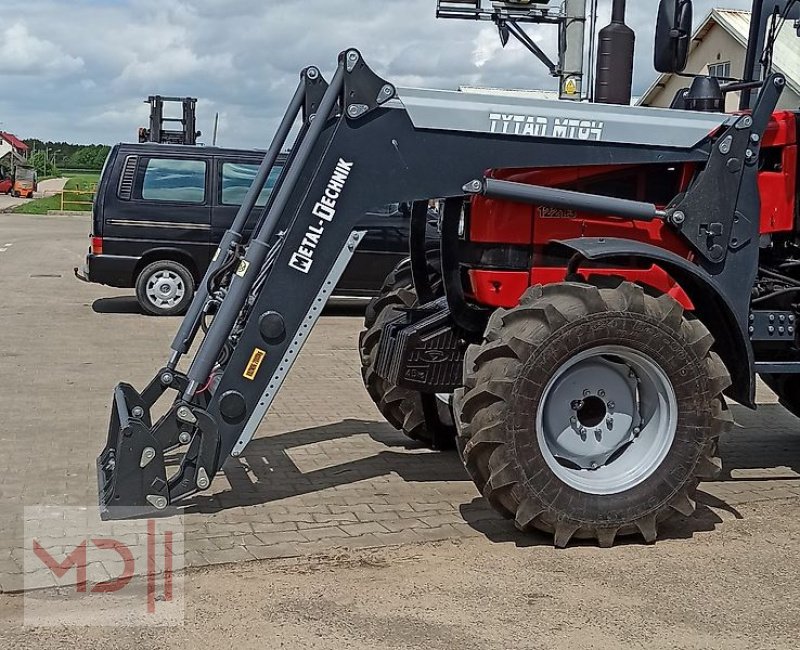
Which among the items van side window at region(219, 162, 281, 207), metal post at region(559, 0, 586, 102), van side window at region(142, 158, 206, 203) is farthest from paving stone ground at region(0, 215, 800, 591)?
metal post at region(559, 0, 586, 102)

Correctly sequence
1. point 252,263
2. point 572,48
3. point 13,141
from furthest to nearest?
1. point 13,141
2. point 572,48
3. point 252,263

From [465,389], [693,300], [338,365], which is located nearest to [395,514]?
[465,389]

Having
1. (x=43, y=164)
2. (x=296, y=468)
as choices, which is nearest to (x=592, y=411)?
(x=296, y=468)

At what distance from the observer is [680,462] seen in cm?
534

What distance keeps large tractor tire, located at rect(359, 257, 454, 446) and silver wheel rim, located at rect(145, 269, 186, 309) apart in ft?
24.1

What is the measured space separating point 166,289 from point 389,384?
7751 millimetres

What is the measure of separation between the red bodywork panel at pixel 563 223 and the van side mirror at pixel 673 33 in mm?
596

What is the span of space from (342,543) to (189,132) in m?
14.0

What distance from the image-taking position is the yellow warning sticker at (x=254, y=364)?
5.39 metres

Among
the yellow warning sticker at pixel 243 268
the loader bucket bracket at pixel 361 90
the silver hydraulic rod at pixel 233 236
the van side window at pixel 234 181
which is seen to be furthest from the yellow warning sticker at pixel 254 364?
the van side window at pixel 234 181

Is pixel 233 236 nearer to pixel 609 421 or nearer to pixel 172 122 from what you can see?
pixel 609 421

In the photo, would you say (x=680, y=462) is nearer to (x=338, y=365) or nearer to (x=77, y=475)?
(x=77, y=475)

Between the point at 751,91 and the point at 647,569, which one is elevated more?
the point at 751,91

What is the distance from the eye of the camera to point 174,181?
13.9m
